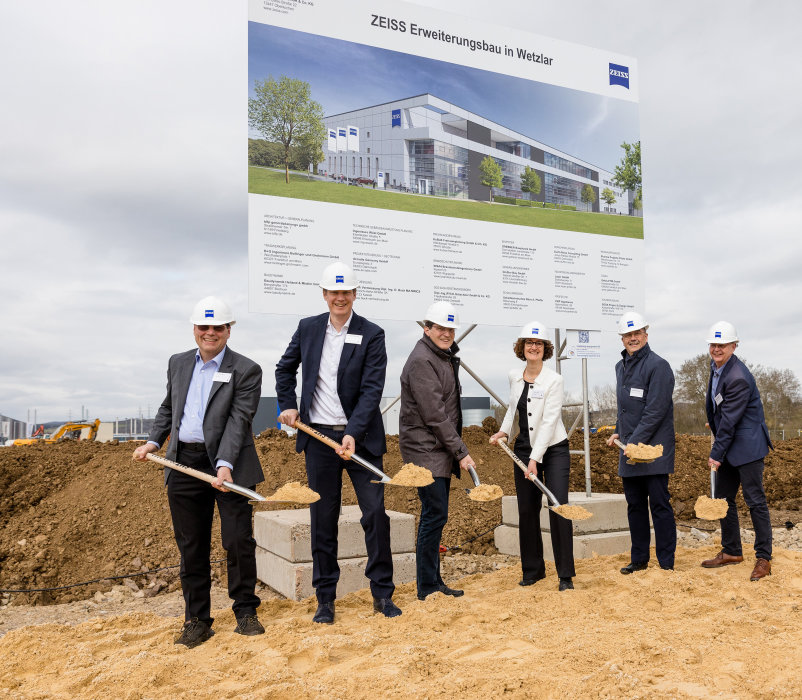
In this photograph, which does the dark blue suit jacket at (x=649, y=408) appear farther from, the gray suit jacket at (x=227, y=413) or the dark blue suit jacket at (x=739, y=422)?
the gray suit jacket at (x=227, y=413)

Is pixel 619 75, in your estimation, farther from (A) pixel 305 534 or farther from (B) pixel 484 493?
(A) pixel 305 534

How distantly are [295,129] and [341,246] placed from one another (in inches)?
43.6

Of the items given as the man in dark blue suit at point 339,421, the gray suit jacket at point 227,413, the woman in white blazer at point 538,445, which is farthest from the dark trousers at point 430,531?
the gray suit jacket at point 227,413

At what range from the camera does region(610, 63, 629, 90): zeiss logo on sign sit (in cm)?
800

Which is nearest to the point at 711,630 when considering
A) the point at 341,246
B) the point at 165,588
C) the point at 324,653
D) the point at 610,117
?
the point at 324,653

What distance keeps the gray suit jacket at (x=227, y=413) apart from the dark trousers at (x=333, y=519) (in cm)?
37

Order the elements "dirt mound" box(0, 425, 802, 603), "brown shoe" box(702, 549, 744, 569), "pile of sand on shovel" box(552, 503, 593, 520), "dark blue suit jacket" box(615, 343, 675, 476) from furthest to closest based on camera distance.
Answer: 1. "dirt mound" box(0, 425, 802, 603)
2. "brown shoe" box(702, 549, 744, 569)
3. "dark blue suit jacket" box(615, 343, 675, 476)
4. "pile of sand on shovel" box(552, 503, 593, 520)

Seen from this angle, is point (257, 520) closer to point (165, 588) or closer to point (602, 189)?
point (165, 588)

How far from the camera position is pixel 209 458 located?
151 inches

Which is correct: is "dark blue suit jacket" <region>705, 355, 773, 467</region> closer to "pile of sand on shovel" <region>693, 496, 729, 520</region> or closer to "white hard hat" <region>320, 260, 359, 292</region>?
"pile of sand on shovel" <region>693, 496, 729, 520</region>

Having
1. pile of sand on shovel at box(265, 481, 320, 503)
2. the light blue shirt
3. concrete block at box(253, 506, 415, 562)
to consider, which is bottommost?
concrete block at box(253, 506, 415, 562)

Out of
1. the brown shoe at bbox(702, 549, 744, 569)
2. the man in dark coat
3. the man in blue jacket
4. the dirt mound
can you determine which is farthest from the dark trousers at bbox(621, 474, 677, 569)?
the dirt mound

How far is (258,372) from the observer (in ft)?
13.2

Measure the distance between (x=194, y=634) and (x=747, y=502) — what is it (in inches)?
157
